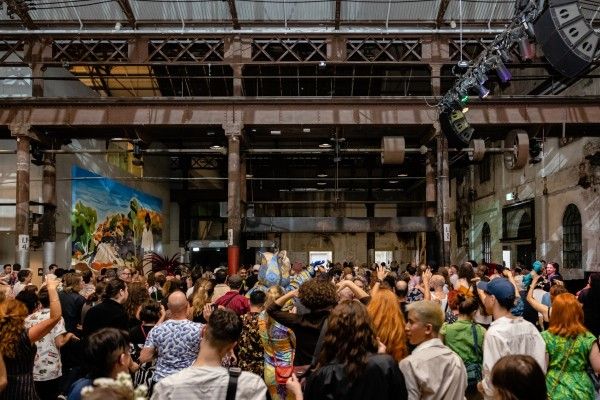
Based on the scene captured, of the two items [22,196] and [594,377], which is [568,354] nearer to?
[594,377]

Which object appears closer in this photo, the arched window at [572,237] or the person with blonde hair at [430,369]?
the person with blonde hair at [430,369]

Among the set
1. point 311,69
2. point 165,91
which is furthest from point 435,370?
point 165,91

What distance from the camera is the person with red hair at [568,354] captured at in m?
4.46

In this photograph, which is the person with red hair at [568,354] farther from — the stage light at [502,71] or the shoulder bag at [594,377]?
the stage light at [502,71]

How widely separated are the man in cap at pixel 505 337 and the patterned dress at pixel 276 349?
67.7 inches

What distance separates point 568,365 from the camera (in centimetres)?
454

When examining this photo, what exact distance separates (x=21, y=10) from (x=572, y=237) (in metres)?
17.9

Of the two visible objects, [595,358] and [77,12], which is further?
[77,12]

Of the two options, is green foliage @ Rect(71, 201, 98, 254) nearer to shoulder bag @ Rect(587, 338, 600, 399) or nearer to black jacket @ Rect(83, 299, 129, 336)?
black jacket @ Rect(83, 299, 129, 336)

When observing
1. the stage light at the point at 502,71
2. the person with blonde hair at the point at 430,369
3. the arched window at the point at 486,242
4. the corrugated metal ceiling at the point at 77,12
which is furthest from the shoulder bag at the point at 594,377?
the arched window at the point at 486,242

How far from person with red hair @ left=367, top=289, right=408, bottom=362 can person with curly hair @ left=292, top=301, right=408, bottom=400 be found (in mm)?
605

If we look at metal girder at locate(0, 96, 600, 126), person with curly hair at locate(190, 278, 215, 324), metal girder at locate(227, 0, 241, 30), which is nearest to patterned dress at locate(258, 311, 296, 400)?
person with curly hair at locate(190, 278, 215, 324)

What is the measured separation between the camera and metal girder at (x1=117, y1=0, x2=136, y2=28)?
1755cm

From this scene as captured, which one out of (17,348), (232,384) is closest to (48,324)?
(17,348)
